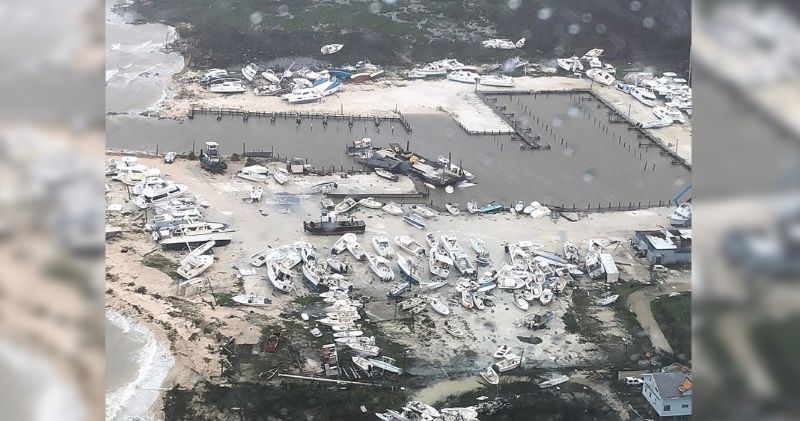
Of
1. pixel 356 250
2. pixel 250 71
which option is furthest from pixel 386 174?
pixel 250 71

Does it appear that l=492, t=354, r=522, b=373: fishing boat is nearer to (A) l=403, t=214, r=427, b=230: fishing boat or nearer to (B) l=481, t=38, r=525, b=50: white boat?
(A) l=403, t=214, r=427, b=230: fishing boat

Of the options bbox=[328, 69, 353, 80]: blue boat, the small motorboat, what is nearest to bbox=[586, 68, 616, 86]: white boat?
bbox=[328, 69, 353, 80]: blue boat

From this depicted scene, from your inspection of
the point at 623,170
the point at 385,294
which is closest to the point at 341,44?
the point at 623,170

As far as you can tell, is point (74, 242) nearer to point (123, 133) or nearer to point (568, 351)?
point (568, 351)

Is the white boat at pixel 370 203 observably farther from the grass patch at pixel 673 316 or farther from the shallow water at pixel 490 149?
the grass patch at pixel 673 316

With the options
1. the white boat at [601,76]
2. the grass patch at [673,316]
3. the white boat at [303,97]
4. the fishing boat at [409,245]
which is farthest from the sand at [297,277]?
the white boat at [601,76]
